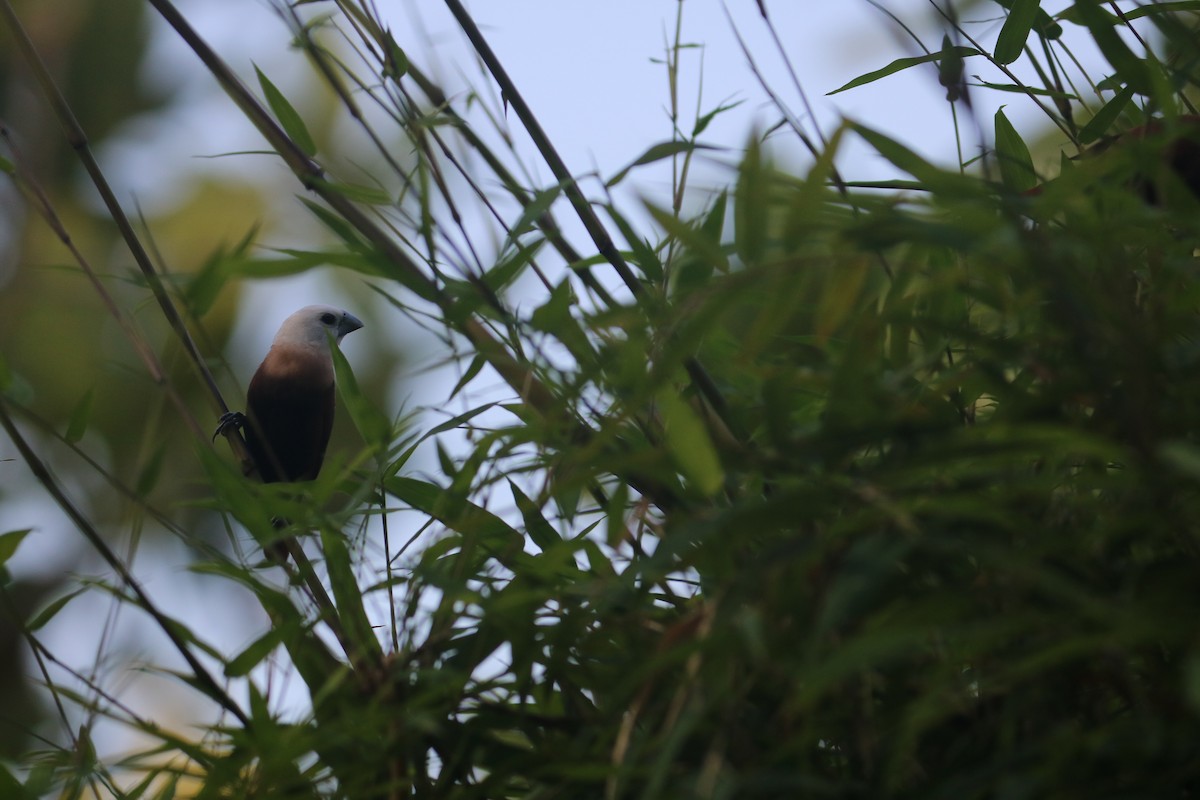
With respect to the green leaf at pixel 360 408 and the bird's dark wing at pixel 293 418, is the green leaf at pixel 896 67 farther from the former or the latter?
the bird's dark wing at pixel 293 418

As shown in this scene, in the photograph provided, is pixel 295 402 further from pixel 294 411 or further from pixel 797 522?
pixel 797 522

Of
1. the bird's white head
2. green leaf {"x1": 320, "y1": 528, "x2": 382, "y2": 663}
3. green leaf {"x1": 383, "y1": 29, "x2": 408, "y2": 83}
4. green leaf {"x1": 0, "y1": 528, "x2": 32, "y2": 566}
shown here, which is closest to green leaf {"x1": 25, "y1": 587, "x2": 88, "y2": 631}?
green leaf {"x1": 0, "y1": 528, "x2": 32, "y2": 566}

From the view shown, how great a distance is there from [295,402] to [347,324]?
0.19 meters

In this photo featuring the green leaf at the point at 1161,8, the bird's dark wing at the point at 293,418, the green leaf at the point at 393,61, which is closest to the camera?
the green leaf at the point at 1161,8

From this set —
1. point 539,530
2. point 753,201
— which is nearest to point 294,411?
point 539,530

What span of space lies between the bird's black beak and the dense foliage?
103 centimetres

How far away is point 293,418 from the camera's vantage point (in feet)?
5.04

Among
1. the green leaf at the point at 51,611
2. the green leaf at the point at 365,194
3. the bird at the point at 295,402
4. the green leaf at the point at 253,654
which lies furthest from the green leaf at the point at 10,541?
the bird at the point at 295,402

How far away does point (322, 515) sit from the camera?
0.58 meters

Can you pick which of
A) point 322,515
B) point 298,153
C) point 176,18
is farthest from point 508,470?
point 176,18

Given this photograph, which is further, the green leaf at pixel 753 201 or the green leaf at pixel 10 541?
the green leaf at pixel 10 541

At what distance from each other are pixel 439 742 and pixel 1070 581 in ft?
1.05

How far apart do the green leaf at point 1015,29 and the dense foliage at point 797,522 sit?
14cm

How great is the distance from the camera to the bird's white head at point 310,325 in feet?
5.35
